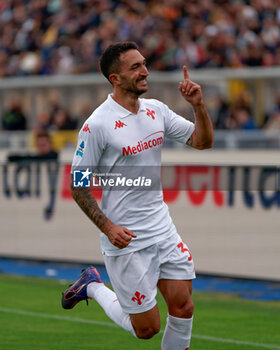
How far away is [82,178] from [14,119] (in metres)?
14.2

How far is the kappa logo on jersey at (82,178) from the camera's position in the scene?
223 inches

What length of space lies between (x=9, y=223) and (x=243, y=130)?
15.9 ft

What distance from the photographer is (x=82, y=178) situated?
5.67 metres

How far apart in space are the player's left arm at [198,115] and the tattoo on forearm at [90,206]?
31.9 inches

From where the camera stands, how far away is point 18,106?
1995cm

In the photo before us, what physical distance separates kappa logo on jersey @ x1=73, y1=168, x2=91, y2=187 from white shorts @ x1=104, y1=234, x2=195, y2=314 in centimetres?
55

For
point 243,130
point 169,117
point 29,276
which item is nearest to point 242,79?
point 243,130

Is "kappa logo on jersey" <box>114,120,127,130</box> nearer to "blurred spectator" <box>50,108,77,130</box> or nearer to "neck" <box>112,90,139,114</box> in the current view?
"neck" <box>112,90,139,114</box>

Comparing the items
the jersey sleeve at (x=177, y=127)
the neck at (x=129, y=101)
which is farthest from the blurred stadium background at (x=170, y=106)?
the neck at (x=129, y=101)

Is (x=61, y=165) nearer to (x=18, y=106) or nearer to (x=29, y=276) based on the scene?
(x=29, y=276)

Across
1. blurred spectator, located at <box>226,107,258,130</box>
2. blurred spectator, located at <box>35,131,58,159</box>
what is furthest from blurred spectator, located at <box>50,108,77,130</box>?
blurred spectator, located at <box>35,131,58,159</box>

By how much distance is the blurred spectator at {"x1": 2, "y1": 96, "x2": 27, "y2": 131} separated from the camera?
770 inches

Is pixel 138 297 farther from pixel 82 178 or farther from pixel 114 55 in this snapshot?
pixel 114 55

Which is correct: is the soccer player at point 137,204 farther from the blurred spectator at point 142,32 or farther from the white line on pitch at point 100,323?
the blurred spectator at point 142,32
